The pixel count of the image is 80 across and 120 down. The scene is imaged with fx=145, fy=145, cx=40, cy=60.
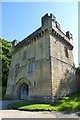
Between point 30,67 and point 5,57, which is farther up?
point 5,57

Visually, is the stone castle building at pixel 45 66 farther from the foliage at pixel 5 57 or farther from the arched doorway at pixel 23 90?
the foliage at pixel 5 57

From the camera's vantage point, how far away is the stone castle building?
16531 millimetres

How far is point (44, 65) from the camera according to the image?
17.2m

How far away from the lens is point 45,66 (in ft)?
55.8

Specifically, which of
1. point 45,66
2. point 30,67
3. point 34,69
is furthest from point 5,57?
point 45,66

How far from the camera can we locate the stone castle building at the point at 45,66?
16.5 m

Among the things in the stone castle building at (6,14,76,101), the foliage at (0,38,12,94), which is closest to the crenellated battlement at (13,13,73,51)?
the stone castle building at (6,14,76,101)

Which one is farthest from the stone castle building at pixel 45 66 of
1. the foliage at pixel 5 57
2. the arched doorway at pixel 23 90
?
the foliage at pixel 5 57

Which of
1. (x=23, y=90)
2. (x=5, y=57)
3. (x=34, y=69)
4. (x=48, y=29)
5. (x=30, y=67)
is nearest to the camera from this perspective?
(x=48, y=29)

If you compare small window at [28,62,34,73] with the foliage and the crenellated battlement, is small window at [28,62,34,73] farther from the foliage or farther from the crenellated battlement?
the foliage

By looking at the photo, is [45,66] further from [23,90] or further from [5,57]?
[5,57]

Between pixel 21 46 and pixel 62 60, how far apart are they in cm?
729

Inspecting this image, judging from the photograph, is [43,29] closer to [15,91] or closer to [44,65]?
[44,65]

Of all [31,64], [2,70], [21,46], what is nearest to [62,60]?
[31,64]
